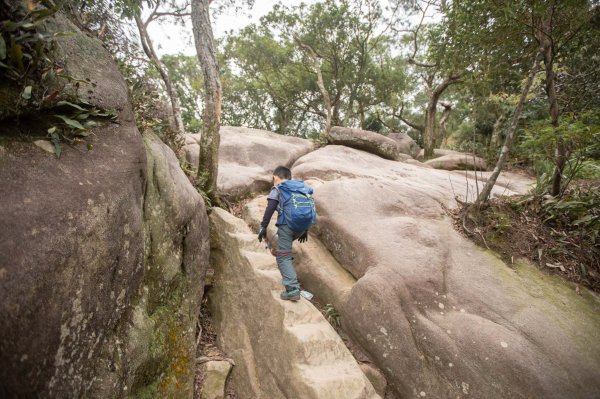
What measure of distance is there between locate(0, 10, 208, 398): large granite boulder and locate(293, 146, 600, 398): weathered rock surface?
310 cm

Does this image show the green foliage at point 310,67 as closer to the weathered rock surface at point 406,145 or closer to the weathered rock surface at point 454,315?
the weathered rock surface at point 406,145

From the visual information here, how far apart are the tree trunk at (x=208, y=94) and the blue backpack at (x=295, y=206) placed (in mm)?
2453

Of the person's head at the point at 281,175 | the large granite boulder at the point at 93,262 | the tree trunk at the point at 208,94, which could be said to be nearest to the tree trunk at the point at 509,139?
the person's head at the point at 281,175

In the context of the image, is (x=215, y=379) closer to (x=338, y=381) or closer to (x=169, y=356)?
(x=169, y=356)

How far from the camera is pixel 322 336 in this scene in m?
4.28

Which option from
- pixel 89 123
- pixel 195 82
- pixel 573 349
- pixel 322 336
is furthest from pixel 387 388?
pixel 195 82

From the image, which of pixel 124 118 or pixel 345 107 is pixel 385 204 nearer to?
pixel 124 118

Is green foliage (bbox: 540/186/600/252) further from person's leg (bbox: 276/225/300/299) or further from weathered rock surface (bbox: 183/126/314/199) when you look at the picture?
weathered rock surface (bbox: 183/126/314/199)

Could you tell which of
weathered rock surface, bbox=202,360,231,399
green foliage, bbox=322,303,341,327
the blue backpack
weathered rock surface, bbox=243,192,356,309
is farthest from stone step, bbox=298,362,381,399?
the blue backpack

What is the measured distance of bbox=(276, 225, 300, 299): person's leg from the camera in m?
4.67

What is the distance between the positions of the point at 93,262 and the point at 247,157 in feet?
26.2

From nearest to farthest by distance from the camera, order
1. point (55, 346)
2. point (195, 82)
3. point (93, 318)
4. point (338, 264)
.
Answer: point (55, 346), point (93, 318), point (338, 264), point (195, 82)

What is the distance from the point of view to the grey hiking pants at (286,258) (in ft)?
15.5

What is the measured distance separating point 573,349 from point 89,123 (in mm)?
7149
